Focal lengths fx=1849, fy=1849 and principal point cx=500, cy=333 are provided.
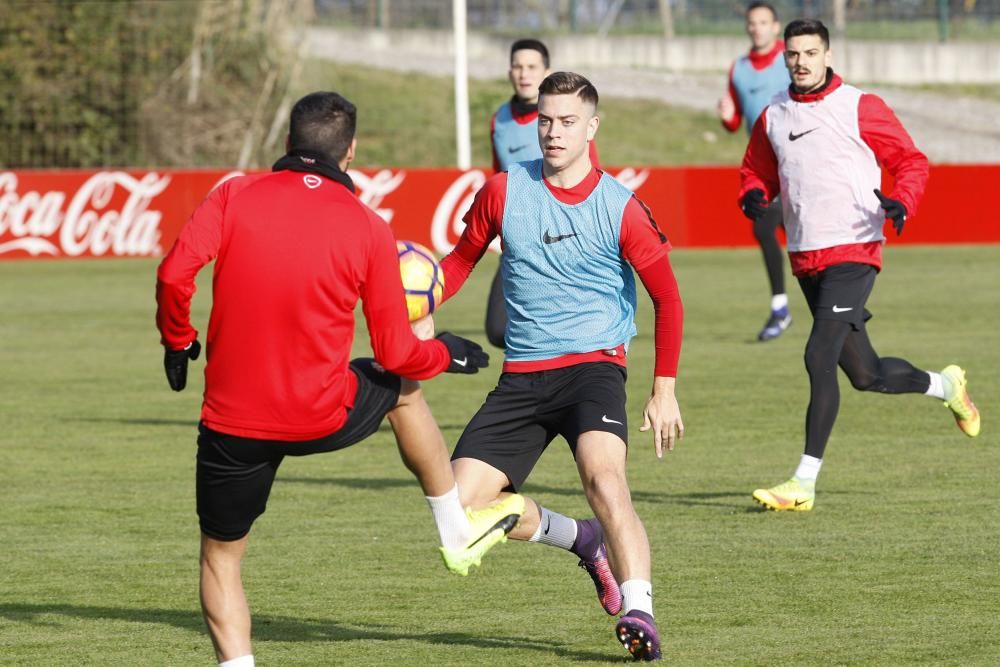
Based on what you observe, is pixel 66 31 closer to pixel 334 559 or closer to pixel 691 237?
pixel 691 237

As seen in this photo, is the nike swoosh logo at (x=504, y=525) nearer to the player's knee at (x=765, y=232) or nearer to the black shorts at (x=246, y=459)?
the black shorts at (x=246, y=459)

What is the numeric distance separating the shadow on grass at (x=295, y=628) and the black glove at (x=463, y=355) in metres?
1.20

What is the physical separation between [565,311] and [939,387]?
11.5 ft

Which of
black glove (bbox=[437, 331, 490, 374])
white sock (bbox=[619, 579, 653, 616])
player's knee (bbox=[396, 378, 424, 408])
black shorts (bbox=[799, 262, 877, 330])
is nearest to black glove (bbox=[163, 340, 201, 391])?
player's knee (bbox=[396, 378, 424, 408])

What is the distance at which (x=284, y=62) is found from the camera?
3184cm

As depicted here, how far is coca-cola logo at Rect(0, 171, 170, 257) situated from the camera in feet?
81.6

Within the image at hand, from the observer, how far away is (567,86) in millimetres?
6395

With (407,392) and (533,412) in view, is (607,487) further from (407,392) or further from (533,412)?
(407,392)

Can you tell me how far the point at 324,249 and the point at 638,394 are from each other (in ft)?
26.9

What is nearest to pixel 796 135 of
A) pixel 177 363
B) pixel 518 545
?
pixel 518 545

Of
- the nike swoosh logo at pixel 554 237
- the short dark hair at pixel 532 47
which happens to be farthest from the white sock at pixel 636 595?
the short dark hair at pixel 532 47

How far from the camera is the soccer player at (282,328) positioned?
5168 millimetres

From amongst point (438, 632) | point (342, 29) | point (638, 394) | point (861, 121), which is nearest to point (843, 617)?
point (438, 632)

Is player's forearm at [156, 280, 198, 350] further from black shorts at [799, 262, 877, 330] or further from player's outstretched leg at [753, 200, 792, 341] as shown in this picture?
player's outstretched leg at [753, 200, 792, 341]
